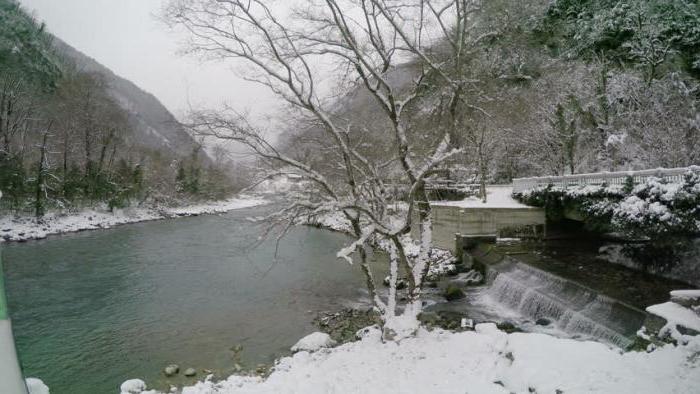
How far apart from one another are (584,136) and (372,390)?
20.7 meters

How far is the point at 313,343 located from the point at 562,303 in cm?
626

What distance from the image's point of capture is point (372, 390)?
592 cm

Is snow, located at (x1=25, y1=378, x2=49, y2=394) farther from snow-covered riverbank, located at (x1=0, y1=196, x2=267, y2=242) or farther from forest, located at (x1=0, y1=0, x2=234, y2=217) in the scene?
snow-covered riverbank, located at (x1=0, y1=196, x2=267, y2=242)

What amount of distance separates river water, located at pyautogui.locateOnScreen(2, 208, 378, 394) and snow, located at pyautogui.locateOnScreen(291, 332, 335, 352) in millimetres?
460

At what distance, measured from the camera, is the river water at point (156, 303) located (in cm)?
905

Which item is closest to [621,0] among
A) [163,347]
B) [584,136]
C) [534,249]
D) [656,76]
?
[656,76]

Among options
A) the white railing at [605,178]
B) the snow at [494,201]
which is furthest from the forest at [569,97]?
the white railing at [605,178]

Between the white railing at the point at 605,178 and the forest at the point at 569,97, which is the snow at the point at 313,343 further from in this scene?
the white railing at the point at 605,178

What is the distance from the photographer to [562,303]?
10.1 m

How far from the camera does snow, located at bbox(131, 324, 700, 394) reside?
5.04 meters

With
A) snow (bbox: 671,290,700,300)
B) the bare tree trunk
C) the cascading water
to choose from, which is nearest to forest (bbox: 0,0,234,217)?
the bare tree trunk

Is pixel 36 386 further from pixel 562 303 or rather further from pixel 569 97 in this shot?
pixel 569 97

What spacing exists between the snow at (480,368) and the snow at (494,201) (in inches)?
387

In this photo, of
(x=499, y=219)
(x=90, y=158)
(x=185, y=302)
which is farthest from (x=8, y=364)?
(x=90, y=158)
